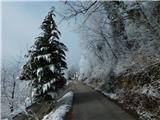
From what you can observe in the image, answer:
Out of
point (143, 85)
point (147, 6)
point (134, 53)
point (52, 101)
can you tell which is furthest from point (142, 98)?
point (52, 101)

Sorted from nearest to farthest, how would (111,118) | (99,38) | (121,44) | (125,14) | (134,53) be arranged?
(111,118), (125,14), (134,53), (121,44), (99,38)

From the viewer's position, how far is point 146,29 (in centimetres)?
1427

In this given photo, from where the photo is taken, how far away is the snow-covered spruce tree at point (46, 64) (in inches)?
907

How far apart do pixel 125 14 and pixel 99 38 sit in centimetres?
1118

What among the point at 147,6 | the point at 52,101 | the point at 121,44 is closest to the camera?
the point at 147,6

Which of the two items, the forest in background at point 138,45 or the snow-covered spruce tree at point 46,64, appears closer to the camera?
the forest in background at point 138,45

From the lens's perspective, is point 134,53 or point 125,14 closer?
point 125,14

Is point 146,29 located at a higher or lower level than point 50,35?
lower

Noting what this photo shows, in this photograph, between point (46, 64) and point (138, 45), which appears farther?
point (46, 64)

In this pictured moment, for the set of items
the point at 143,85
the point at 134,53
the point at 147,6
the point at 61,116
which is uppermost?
the point at 147,6

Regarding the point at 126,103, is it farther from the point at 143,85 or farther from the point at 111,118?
the point at 111,118

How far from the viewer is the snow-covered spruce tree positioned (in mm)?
23047

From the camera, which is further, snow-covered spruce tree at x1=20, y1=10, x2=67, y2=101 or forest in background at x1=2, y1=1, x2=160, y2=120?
snow-covered spruce tree at x1=20, y1=10, x2=67, y2=101

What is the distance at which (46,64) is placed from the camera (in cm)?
2372
